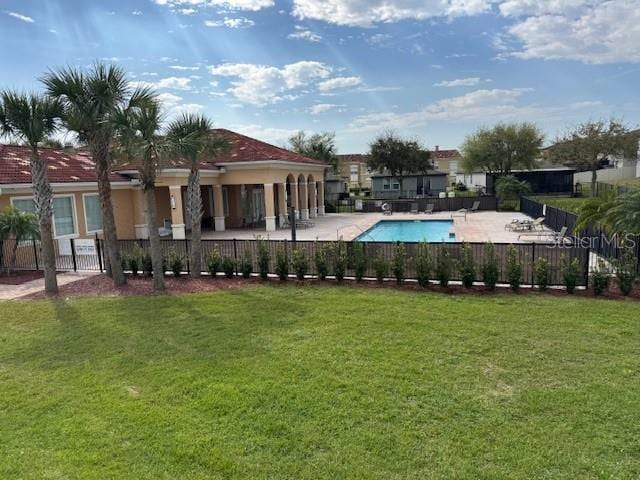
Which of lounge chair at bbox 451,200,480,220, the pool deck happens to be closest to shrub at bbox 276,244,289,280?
the pool deck

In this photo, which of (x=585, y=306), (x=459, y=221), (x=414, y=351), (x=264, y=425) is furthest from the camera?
(x=459, y=221)

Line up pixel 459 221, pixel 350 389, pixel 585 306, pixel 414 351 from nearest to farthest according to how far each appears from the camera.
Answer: pixel 350 389 → pixel 414 351 → pixel 585 306 → pixel 459 221

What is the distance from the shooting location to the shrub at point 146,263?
13.1 metres

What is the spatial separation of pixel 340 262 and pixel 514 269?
157 inches

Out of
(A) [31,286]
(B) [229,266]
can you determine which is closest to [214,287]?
(B) [229,266]

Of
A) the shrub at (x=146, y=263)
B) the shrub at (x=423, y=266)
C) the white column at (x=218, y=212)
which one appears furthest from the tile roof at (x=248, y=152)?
the shrub at (x=423, y=266)

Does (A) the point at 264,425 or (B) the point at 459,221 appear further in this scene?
(B) the point at 459,221

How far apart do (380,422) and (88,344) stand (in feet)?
16.7

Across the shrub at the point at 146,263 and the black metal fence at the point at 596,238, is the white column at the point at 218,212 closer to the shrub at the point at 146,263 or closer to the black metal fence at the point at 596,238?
the shrub at the point at 146,263

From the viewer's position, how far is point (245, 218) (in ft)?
99.9

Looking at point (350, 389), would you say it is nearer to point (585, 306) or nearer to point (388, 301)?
point (388, 301)

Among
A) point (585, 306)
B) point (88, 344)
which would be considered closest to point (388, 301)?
point (585, 306)

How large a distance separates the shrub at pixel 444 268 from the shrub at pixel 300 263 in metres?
3.30

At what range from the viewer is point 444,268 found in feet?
35.3
